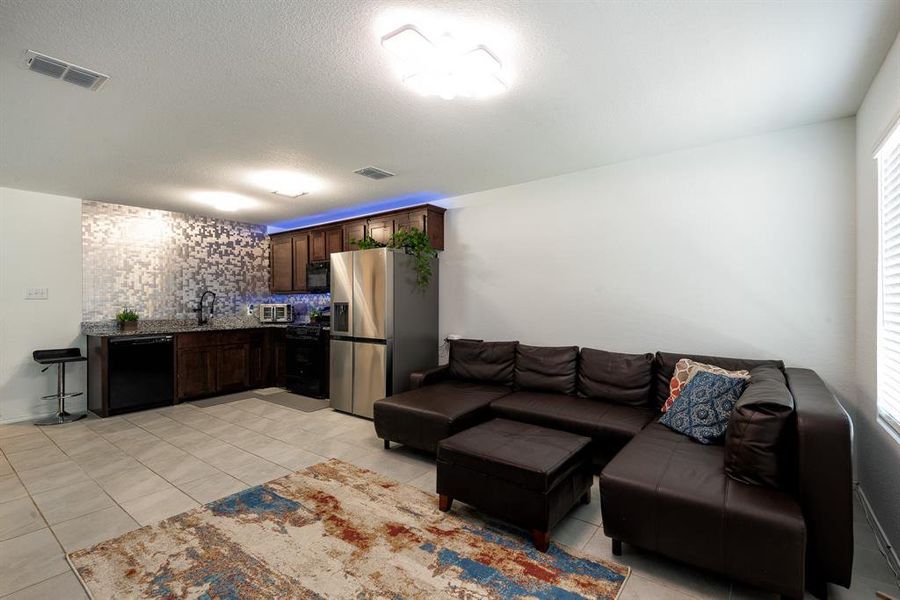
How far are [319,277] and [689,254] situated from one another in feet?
15.4

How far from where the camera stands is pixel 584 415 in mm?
3043

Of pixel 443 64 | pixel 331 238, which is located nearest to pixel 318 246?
pixel 331 238

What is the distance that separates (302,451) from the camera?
3.50 m

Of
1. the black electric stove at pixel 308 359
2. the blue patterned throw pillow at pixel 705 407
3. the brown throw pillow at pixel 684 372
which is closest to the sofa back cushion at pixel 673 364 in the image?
the brown throw pillow at pixel 684 372

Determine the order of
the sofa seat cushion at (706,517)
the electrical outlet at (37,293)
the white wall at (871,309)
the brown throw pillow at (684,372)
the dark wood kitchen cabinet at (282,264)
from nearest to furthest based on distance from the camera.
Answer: the sofa seat cushion at (706,517) → the white wall at (871,309) → the brown throw pillow at (684,372) → the electrical outlet at (37,293) → the dark wood kitchen cabinet at (282,264)

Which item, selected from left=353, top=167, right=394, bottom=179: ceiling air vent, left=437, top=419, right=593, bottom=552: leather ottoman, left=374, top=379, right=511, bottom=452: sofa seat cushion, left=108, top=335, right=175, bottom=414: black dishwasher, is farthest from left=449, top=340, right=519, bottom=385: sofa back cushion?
left=108, top=335, right=175, bottom=414: black dishwasher

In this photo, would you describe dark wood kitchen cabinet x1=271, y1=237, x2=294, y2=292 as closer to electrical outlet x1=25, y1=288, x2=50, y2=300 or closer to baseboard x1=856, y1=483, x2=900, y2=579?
electrical outlet x1=25, y1=288, x2=50, y2=300

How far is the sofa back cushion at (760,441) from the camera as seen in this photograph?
186 centimetres

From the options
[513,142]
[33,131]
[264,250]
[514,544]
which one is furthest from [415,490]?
[264,250]

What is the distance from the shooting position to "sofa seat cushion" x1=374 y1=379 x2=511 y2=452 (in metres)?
3.18

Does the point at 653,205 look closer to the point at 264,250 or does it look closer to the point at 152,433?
the point at 152,433

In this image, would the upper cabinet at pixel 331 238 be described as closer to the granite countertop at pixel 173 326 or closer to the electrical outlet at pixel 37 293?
the granite countertop at pixel 173 326

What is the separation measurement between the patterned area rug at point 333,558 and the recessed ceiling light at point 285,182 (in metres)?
2.91

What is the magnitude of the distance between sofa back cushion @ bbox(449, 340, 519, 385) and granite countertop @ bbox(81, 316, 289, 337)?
121 inches
